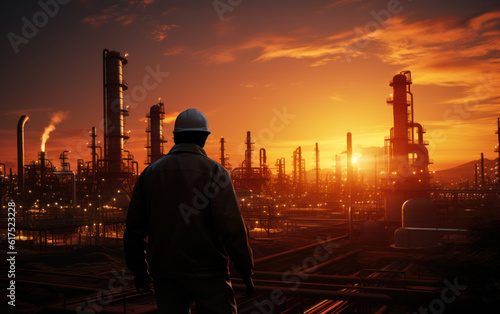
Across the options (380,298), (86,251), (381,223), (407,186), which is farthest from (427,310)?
(407,186)

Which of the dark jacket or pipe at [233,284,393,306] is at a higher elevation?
the dark jacket

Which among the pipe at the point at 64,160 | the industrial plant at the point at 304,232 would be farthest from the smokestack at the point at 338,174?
the pipe at the point at 64,160

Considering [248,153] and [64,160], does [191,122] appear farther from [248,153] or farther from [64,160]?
[64,160]

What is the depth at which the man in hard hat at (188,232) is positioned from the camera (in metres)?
2.56

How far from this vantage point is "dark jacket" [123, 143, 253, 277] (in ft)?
8.35

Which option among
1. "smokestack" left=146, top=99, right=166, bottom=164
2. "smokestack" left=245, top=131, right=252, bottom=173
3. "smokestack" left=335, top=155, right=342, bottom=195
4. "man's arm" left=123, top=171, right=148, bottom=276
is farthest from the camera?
"smokestack" left=335, top=155, right=342, bottom=195

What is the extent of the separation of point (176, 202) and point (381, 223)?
30.4 m

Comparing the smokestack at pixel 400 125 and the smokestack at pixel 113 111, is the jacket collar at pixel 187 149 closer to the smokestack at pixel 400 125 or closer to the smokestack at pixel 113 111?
the smokestack at pixel 113 111

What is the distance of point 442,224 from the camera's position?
1208 inches

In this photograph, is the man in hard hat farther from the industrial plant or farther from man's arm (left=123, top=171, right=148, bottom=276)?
the industrial plant

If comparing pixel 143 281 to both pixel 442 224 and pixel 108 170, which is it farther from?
pixel 108 170

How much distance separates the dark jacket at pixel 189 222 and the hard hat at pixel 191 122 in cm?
12

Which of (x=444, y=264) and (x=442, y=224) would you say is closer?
(x=444, y=264)

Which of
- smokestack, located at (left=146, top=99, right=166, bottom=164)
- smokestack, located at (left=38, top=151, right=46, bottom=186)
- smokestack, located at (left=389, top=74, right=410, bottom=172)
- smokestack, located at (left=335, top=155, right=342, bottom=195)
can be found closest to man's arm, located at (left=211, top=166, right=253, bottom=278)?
smokestack, located at (left=389, top=74, right=410, bottom=172)
